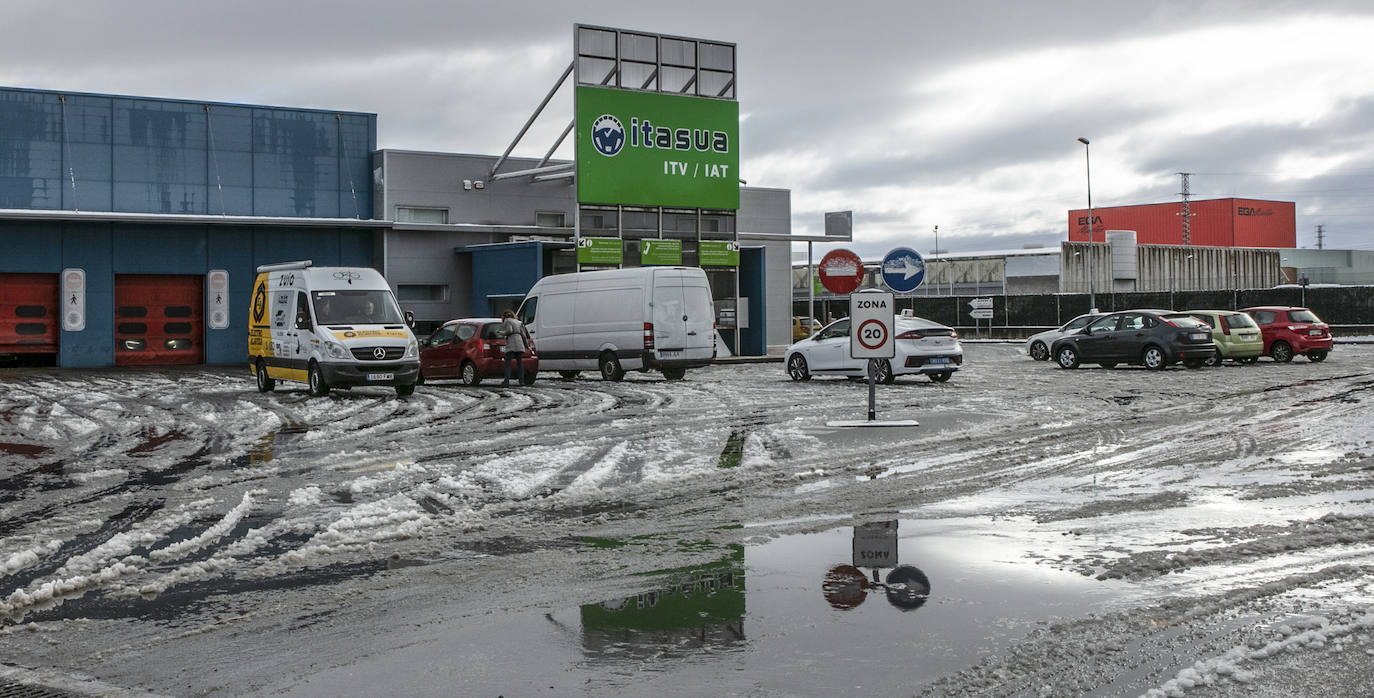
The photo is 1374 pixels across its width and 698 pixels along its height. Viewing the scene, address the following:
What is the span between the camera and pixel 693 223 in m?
38.6

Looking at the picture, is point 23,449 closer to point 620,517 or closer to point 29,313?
point 620,517

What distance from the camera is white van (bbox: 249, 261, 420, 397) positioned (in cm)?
2047

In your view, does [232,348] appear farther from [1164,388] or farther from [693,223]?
[1164,388]

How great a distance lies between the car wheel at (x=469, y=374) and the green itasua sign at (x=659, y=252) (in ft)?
39.5

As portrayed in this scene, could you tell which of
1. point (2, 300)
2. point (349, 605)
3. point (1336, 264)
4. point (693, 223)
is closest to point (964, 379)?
point (693, 223)

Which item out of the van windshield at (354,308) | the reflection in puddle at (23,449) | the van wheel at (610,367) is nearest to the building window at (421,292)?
the van wheel at (610,367)

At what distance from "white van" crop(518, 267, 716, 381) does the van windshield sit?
6006 millimetres

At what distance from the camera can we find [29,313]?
33812mm

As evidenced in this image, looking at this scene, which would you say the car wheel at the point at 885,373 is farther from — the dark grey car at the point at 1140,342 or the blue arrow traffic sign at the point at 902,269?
the dark grey car at the point at 1140,342

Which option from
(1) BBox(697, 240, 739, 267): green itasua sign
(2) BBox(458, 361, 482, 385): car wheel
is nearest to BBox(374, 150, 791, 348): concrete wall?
(1) BBox(697, 240, 739, 267): green itasua sign

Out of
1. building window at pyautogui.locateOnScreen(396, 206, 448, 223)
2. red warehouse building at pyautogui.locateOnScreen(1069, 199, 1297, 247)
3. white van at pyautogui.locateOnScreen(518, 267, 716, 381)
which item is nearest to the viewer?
white van at pyautogui.locateOnScreen(518, 267, 716, 381)

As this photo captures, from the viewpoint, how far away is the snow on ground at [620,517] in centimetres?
500

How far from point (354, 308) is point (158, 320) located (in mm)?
16924

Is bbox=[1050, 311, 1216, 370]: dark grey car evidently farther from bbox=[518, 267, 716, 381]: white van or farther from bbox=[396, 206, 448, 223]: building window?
bbox=[396, 206, 448, 223]: building window
